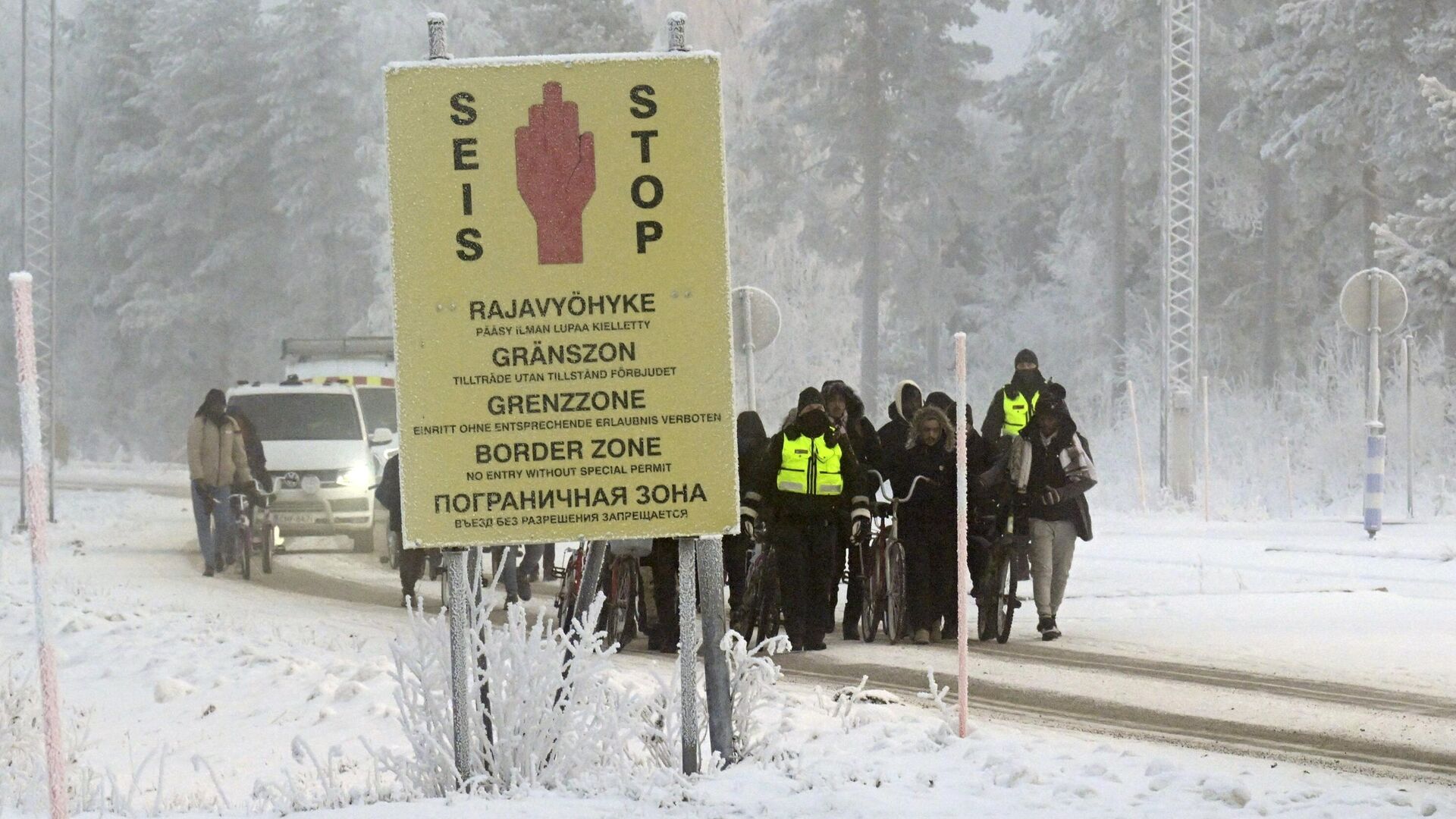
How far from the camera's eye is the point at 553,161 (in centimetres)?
787

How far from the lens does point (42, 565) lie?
6598 millimetres

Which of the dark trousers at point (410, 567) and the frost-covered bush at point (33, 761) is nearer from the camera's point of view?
the frost-covered bush at point (33, 761)

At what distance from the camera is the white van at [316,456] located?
2503 cm

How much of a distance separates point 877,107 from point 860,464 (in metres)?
40.4

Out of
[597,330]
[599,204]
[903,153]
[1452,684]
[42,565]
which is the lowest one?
[1452,684]

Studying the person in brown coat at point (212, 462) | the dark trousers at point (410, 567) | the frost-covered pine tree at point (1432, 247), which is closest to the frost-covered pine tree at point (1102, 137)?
the frost-covered pine tree at point (1432, 247)

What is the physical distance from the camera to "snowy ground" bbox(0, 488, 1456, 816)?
8.34 metres

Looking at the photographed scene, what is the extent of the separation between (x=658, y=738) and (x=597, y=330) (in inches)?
72.4

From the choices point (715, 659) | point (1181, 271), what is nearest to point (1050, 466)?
point (715, 659)

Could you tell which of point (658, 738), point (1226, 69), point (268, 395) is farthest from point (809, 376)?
point (658, 738)

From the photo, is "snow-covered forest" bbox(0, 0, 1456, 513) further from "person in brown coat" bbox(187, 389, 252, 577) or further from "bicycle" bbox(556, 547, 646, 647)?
"bicycle" bbox(556, 547, 646, 647)

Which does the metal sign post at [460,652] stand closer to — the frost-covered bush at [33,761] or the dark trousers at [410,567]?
the frost-covered bush at [33,761]

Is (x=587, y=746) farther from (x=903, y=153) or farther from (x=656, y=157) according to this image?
(x=903, y=153)

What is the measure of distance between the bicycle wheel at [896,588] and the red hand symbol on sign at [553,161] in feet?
25.7
